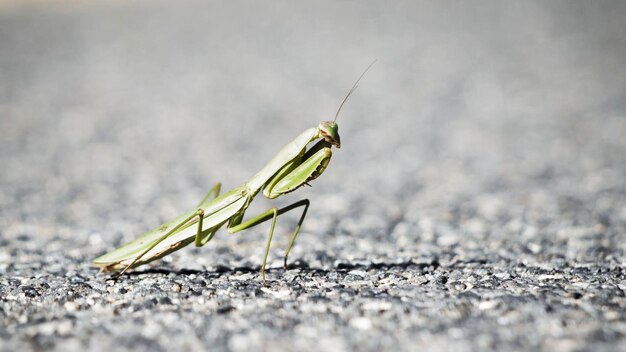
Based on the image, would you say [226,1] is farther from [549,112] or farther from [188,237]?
[188,237]

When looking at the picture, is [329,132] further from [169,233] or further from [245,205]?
[169,233]

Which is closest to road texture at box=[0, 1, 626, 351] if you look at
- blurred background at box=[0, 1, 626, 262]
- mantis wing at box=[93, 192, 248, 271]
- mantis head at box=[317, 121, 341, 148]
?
blurred background at box=[0, 1, 626, 262]

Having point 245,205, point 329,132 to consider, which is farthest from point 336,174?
point 329,132

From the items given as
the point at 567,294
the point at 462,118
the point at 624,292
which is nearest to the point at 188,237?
the point at 567,294

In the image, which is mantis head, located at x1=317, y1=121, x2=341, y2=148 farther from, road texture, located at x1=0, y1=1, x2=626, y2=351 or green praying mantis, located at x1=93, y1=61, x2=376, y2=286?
road texture, located at x1=0, y1=1, x2=626, y2=351

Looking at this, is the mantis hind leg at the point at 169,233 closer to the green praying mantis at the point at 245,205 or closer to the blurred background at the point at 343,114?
the green praying mantis at the point at 245,205

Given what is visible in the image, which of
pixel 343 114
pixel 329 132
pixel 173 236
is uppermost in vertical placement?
pixel 343 114
